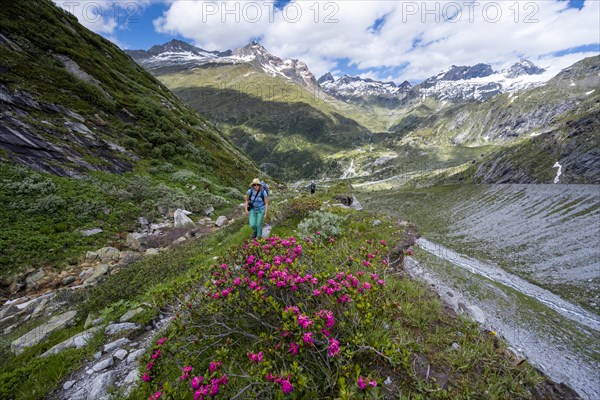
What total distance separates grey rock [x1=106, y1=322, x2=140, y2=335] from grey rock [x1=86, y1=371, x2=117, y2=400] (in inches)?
54.4

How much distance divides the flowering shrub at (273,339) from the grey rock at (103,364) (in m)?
1.69

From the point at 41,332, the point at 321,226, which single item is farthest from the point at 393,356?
the point at 41,332

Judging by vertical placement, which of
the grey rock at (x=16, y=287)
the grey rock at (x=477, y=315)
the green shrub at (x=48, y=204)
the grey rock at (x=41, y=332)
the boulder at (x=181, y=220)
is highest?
Answer: the green shrub at (x=48, y=204)

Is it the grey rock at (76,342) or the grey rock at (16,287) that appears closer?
the grey rock at (76,342)

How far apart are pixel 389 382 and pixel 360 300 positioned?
4.08 feet

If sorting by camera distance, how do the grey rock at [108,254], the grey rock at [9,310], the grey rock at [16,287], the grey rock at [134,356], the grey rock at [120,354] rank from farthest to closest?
the grey rock at [108,254] → the grey rock at [16,287] → the grey rock at [9,310] → the grey rock at [120,354] → the grey rock at [134,356]

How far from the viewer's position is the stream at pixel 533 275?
1183cm

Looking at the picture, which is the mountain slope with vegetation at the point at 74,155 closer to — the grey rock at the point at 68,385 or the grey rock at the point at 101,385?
the grey rock at the point at 68,385

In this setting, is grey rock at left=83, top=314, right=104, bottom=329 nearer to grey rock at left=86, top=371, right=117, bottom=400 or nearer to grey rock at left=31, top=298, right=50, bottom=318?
grey rock at left=86, top=371, right=117, bottom=400

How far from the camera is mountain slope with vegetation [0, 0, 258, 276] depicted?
12154mm

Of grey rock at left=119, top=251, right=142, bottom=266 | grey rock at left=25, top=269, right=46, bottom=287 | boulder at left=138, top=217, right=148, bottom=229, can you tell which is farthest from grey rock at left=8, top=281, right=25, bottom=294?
boulder at left=138, top=217, right=148, bottom=229

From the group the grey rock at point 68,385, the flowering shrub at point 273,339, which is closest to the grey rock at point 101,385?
the grey rock at point 68,385

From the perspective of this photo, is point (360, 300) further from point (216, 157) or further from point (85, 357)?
point (216, 157)

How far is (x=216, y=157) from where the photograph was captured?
3572cm
